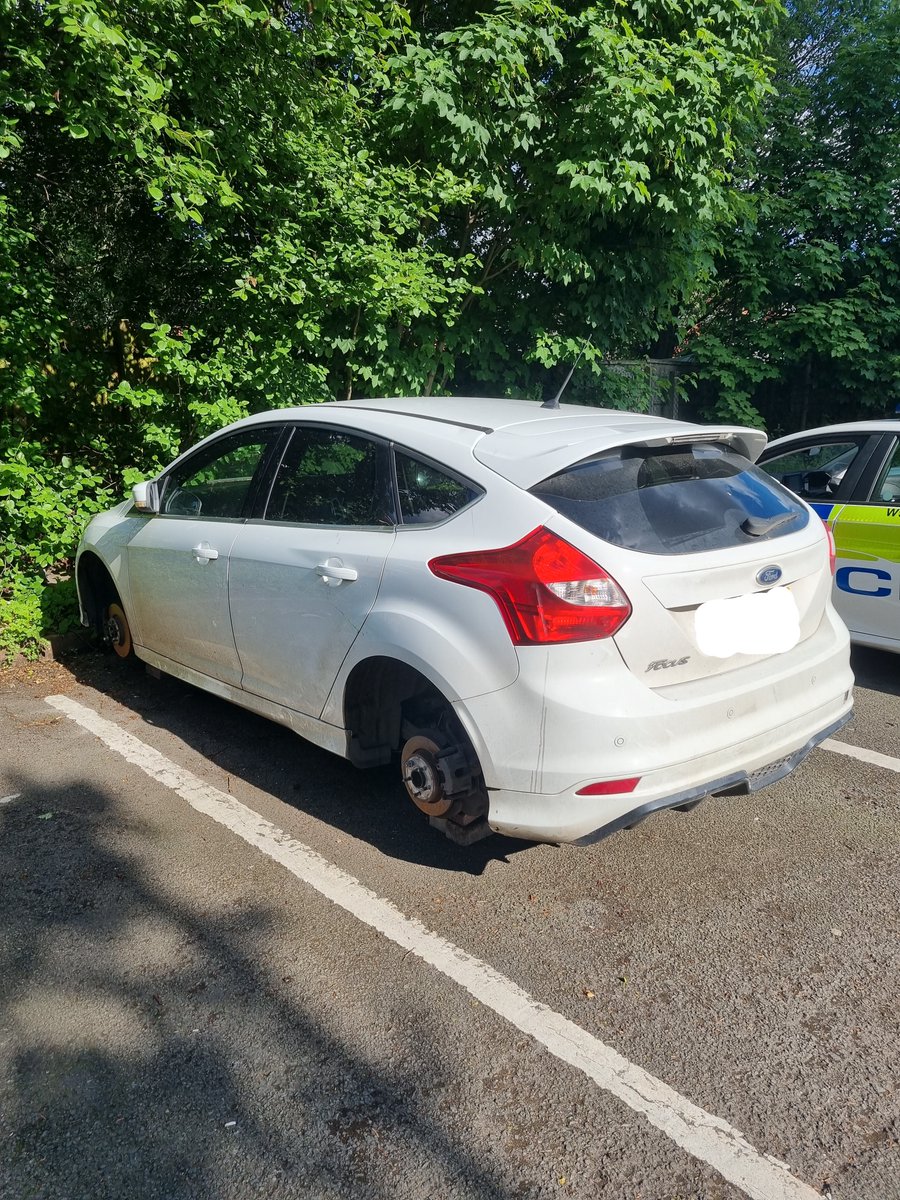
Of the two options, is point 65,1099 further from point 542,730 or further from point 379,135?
point 379,135

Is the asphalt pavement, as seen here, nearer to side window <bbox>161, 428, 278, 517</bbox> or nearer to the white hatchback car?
the white hatchback car

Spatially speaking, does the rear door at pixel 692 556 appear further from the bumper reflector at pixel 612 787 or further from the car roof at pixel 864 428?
the car roof at pixel 864 428

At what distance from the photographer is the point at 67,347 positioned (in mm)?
6293

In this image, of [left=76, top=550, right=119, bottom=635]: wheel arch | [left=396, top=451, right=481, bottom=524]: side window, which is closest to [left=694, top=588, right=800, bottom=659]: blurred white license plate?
[left=396, top=451, right=481, bottom=524]: side window

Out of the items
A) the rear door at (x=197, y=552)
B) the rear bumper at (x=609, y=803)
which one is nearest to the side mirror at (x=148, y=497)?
the rear door at (x=197, y=552)

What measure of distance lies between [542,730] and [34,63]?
14.9ft

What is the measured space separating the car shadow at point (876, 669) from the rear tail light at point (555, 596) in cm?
332

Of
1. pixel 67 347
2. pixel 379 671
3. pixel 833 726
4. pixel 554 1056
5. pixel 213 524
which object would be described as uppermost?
pixel 67 347

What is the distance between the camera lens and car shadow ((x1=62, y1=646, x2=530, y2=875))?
11.2 ft

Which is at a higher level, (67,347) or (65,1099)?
(67,347)

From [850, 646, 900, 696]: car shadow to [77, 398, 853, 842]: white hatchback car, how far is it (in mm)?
2161

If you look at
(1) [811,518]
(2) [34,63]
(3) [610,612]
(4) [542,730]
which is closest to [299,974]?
(4) [542,730]

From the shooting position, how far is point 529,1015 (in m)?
2.49

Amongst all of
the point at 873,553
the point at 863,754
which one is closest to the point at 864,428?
the point at 873,553
